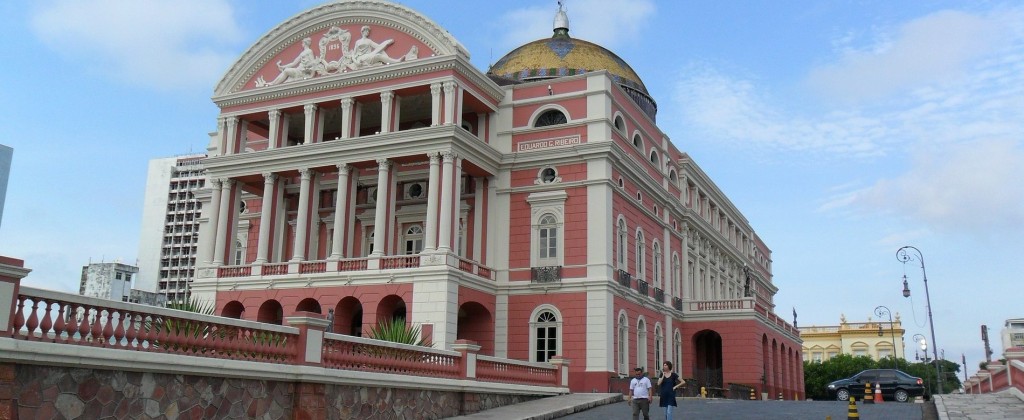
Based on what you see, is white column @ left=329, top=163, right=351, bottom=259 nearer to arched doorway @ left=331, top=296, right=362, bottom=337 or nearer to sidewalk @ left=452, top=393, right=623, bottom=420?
arched doorway @ left=331, top=296, right=362, bottom=337

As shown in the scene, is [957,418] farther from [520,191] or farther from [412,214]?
[412,214]

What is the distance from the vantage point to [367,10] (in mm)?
35438

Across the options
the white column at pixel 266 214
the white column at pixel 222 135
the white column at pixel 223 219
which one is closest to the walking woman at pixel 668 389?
the white column at pixel 266 214

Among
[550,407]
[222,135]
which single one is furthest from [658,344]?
[222,135]

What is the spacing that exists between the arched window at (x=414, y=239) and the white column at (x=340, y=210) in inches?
127

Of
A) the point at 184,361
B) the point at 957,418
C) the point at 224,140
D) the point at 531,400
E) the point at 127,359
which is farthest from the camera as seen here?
the point at 224,140

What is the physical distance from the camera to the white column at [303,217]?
113 feet

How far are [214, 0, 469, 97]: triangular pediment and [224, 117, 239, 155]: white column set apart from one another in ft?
4.20

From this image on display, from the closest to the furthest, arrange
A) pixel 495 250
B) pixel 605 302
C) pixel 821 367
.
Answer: pixel 605 302 → pixel 495 250 → pixel 821 367

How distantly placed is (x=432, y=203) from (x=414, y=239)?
486cm

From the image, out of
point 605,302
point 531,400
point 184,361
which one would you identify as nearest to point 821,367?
point 605,302

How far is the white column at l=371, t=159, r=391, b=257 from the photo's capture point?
32.9m

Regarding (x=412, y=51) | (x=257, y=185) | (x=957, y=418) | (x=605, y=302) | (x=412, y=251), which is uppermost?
(x=412, y=51)

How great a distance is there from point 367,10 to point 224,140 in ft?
26.1
